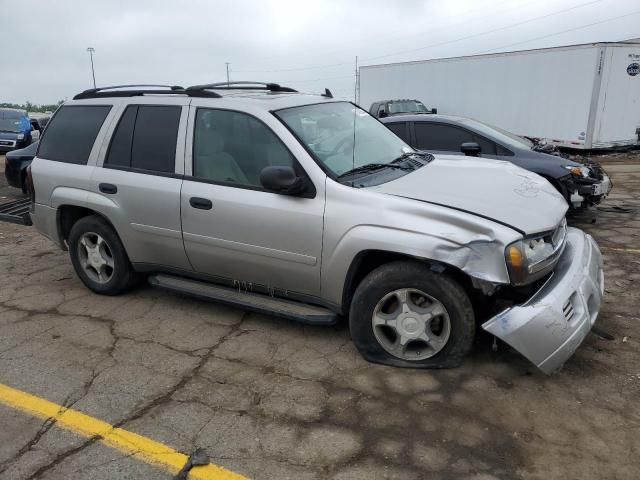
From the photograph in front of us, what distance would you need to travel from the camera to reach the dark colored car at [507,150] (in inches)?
268

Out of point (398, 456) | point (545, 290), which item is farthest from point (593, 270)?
point (398, 456)

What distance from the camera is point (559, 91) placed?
1530cm

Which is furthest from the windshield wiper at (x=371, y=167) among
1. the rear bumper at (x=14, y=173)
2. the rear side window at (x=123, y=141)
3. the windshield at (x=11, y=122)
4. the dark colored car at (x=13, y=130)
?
the windshield at (x=11, y=122)

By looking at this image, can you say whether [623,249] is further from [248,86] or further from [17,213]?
[17,213]

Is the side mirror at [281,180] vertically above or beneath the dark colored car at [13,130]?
above

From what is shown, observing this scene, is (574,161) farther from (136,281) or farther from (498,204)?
(136,281)

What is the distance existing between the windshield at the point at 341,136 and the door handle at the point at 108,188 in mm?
1620

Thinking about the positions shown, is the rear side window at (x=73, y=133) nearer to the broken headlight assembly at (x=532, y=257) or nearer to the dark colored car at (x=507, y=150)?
the broken headlight assembly at (x=532, y=257)

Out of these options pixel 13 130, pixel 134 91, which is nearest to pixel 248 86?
pixel 134 91

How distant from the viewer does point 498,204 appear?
11.3ft

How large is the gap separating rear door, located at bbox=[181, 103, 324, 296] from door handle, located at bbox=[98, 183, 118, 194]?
783 millimetres

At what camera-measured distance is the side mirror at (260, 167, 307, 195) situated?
11.5ft

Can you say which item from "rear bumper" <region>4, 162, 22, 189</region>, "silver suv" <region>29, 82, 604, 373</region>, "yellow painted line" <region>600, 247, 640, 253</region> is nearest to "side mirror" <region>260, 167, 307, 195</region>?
"silver suv" <region>29, 82, 604, 373</region>

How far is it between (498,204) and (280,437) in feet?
6.40
